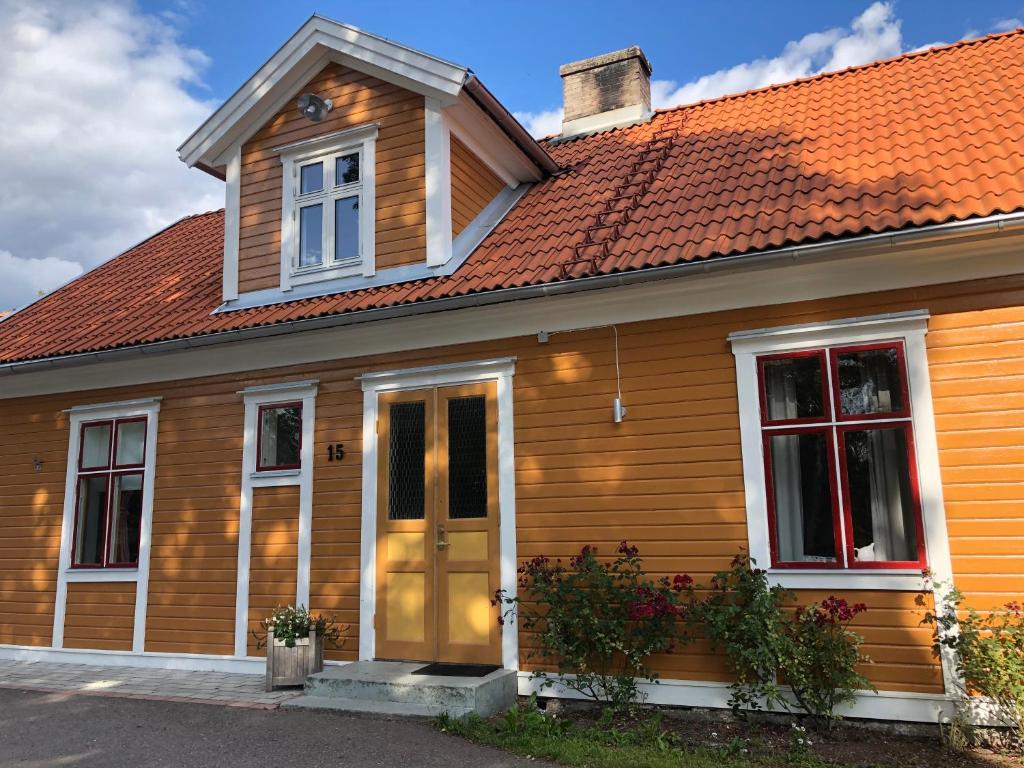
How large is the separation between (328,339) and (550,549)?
10.7 ft

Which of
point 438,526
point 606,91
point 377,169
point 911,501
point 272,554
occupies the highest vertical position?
point 606,91

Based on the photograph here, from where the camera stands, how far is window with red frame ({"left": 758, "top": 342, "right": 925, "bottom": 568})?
19.8ft

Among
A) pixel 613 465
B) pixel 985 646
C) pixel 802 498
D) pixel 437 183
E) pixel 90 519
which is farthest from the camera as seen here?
pixel 90 519

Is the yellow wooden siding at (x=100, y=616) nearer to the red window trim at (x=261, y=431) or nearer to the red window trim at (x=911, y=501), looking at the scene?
the red window trim at (x=261, y=431)

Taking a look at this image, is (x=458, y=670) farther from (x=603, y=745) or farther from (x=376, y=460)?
(x=376, y=460)

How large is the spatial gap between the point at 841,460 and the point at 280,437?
5.69 m

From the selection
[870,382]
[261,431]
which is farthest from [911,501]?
[261,431]

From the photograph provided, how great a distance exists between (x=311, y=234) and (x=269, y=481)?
2833 millimetres

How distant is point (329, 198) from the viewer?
9.00 m

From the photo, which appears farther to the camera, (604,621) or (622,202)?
(622,202)

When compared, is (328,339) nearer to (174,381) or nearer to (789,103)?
(174,381)

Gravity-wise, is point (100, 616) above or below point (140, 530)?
below

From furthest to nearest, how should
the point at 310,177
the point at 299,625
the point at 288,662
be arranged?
the point at 310,177 → the point at 299,625 → the point at 288,662

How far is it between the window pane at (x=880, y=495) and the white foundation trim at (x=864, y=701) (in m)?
0.98
